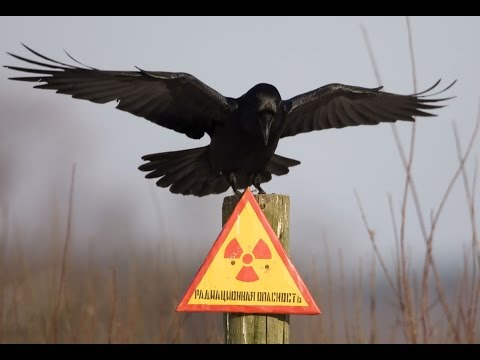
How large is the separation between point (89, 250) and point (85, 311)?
303mm

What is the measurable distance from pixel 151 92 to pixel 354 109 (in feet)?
5.29

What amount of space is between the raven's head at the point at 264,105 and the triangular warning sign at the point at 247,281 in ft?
5.66

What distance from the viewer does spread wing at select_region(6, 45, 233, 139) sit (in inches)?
200

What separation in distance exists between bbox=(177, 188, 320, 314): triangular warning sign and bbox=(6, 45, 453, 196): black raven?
1736mm

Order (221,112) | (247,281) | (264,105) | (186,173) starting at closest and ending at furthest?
(247,281), (264,105), (221,112), (186,173)

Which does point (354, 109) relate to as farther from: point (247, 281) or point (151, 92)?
point (247, 281)

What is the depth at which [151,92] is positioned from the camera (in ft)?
18.0

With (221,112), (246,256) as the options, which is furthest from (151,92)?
(246,256)

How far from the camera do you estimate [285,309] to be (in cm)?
359

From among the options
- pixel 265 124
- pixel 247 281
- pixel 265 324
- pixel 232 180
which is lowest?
pixel 265 324

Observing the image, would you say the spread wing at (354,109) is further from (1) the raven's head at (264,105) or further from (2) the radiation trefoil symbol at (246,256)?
(2) the radiation trefoil symbol at (246,256)

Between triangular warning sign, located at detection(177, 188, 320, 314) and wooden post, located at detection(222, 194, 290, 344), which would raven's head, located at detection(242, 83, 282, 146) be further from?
triangular warning sign, located at detection(177, 188, 320, 314)

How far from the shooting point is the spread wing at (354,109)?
5977mm
